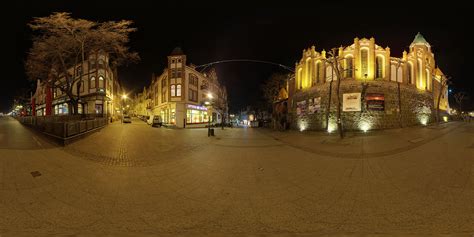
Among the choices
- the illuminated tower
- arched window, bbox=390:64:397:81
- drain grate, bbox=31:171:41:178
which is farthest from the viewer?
the illuminated tower

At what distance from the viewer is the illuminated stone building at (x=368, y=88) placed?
25.3 metres

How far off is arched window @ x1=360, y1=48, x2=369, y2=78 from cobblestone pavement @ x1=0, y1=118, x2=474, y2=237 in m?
18.6

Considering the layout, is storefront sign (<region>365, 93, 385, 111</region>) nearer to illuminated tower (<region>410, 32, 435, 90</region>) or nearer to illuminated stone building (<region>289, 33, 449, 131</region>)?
illuminated stone building (<region>289, 33, 449, 131</region>)

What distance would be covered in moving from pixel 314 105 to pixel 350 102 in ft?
14.8

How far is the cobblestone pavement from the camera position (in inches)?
161

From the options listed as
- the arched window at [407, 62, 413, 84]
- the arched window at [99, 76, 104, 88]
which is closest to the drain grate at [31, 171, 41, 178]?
the arched window at [407, 62, 413, 84]

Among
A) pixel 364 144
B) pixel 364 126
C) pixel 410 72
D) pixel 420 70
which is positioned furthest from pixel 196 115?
pixel 420 70

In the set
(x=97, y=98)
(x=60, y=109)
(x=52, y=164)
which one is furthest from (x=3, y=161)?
(x=60, y=109)

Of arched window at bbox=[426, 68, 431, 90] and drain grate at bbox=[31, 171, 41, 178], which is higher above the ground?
arched window at bbox=[426, 68, 431, 90]

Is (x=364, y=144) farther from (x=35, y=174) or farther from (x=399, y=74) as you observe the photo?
(x=399, y=74)

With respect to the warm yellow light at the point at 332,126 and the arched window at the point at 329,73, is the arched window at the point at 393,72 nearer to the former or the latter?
the arched window at the point at 329,73

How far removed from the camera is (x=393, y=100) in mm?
26156

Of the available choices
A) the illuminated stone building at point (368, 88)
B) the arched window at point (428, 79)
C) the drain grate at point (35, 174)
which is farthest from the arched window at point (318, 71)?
the drain grate at point (35, 174)

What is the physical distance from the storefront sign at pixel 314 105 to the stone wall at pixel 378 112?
1.22ft
